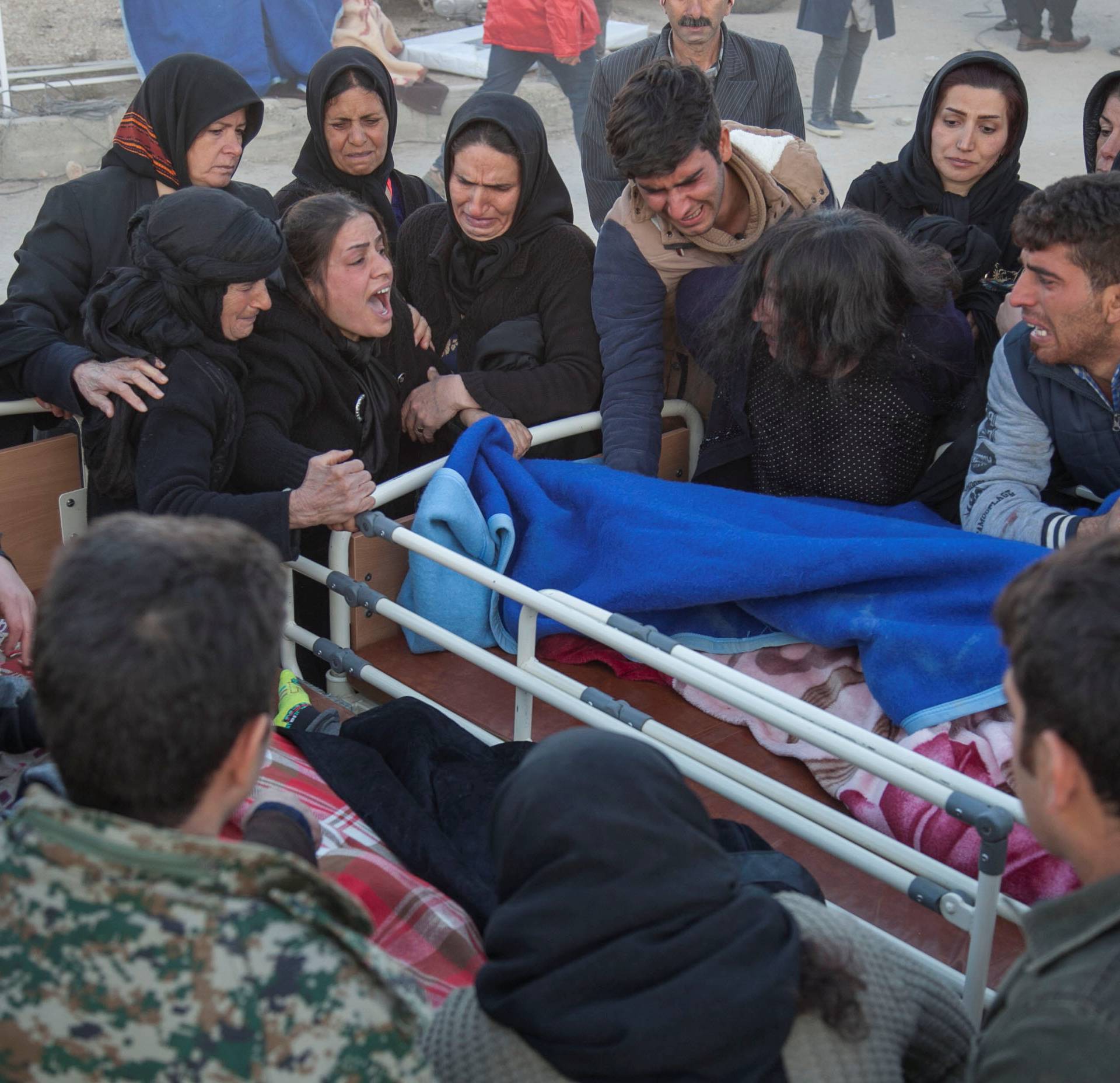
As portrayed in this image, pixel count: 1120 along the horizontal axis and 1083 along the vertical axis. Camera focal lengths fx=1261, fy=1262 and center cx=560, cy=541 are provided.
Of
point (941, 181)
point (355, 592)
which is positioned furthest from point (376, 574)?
point (941, 181)

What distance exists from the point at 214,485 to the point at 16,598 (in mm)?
557

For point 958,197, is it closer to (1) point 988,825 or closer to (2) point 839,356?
(2) point 839,356

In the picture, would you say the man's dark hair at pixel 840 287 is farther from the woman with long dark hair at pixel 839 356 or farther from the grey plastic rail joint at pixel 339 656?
the grey plastic rail joint at pixel 339 656

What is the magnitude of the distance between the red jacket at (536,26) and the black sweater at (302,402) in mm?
4678

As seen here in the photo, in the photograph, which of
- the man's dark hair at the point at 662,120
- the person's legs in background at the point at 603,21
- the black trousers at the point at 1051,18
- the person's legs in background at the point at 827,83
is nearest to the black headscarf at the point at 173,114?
the man's dark hair at the point at 662,120

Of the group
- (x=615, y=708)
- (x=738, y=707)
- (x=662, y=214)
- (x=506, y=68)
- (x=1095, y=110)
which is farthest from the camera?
(x=506, y=68)

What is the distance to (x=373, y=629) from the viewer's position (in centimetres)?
317

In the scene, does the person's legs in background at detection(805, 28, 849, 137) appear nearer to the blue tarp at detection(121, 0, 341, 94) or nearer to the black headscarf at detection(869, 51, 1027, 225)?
the blue tarp at detection(121, 0, 341, 94)

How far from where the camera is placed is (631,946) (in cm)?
127

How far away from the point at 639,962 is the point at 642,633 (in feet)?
3.81

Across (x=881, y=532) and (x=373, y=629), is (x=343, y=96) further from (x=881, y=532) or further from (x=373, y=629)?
(x=881, y=532)

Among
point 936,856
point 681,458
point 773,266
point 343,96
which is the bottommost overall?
point 936,856

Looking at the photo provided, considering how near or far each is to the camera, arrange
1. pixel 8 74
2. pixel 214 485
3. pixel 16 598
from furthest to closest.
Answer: pixel 8 74
pixel 214 485
pixel 16 598

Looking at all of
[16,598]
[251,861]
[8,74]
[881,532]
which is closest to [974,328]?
[881,532]
